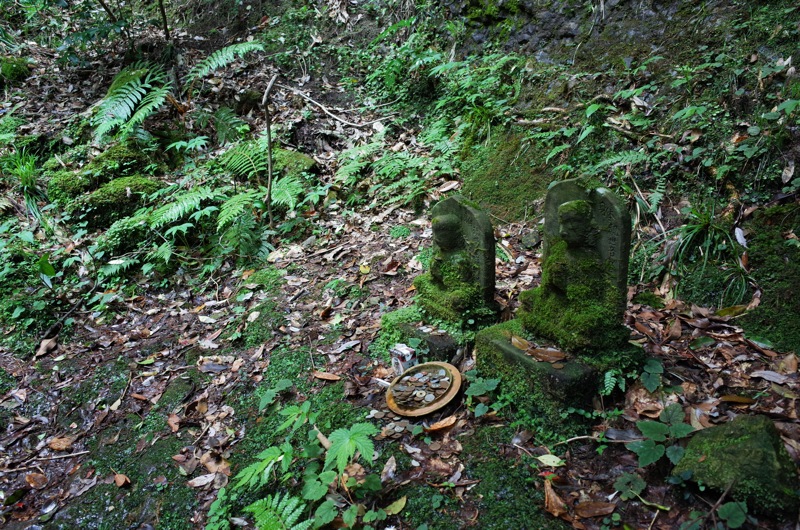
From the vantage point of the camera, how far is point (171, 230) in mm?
5535

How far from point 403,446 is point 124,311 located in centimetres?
397

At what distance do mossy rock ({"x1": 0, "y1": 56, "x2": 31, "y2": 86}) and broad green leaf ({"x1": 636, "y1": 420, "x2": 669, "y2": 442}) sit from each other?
11.0m

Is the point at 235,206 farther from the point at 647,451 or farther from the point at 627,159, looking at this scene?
the point at 647,451

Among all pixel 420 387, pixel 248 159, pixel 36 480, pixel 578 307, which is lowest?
pixel 36 480

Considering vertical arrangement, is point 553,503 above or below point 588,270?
below

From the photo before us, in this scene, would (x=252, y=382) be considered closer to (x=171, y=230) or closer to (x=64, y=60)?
(x=171, y=230)

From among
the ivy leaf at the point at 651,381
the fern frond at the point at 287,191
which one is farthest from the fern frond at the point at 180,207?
the ivy leaf at the point at 651,381

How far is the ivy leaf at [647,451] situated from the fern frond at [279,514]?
168cm

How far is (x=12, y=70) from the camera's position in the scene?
27.6 ft

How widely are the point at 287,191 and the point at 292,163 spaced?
2.86 feet

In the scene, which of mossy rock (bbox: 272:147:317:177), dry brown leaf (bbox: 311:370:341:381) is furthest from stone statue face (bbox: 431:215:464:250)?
mossy rock (bbox: 272:147:317:177)

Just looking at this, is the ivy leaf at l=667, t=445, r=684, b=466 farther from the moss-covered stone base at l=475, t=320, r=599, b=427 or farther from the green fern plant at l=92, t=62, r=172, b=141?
the green fern plant at l=92, t=62, r=172, b=141

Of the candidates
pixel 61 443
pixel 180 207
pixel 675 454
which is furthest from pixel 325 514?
pixel 180 207

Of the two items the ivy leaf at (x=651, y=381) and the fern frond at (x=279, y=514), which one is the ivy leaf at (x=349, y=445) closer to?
the fern frond at (x=279, y=514)
